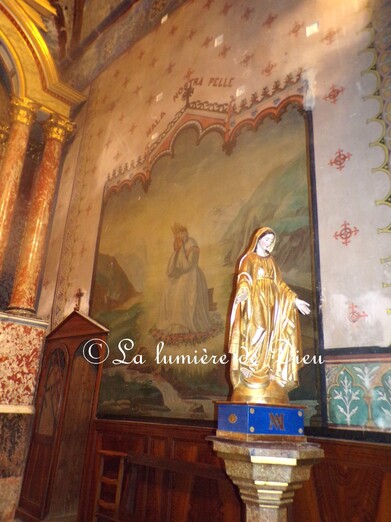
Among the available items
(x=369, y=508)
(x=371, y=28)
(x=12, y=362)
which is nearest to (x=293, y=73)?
(x=371, y=28)

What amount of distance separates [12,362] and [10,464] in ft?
4.40

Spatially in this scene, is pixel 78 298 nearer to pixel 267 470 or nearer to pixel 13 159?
pixel 13 159

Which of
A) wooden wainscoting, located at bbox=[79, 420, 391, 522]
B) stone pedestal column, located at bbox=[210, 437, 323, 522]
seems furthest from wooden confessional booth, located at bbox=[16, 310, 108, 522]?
stone pedestal column, located at bbox=[210, 437, 323, 522]

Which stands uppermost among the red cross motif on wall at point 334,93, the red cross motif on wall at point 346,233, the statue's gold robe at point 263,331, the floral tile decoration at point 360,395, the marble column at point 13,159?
the marble column at point 13,159

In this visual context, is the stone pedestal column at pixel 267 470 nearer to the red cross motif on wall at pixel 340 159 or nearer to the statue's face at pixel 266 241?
the statue's face at pixel 266 241

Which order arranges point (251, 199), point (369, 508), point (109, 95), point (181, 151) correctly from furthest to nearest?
1. point (109, 95)
2. point (181, 151)
3. point (251, 199)
4. point (369, 508)

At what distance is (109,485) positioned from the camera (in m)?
4.71

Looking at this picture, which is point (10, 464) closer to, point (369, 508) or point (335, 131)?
point (369, 508)

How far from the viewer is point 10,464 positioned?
585cm

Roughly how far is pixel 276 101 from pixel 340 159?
3.65 ft

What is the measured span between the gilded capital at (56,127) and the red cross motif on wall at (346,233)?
591 cm

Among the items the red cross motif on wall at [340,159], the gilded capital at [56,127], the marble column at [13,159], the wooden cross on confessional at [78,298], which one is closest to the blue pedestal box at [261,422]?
the red cross motif on wall at [340,159]

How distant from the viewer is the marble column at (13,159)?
6.93 metres

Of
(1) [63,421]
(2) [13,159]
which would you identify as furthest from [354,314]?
(2) [13,159]
